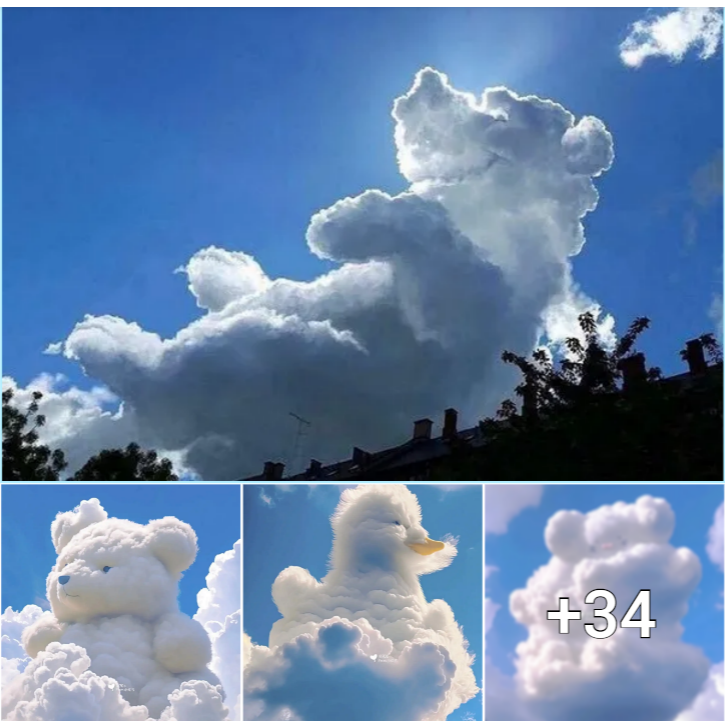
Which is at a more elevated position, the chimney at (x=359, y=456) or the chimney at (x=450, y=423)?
the chimney at (x=450, y=423)

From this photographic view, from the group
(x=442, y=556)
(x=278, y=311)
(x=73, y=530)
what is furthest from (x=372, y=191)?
(x=73, y=530)

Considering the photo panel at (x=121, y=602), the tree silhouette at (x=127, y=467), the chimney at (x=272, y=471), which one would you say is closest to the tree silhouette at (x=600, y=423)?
the chimney at (x=272, y=471)

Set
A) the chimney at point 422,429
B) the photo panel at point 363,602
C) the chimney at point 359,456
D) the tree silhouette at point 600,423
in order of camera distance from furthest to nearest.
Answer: the chimney at point 422,429
the chimney at point 359,456
the tree silhouette at point 600,423
the photo panel at point 363,602

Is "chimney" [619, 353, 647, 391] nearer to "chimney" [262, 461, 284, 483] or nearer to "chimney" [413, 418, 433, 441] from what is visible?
"chimney" [413, 418, 433, 441]

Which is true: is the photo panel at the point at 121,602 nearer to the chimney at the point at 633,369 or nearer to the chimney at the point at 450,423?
the chimney at the point at 450,423

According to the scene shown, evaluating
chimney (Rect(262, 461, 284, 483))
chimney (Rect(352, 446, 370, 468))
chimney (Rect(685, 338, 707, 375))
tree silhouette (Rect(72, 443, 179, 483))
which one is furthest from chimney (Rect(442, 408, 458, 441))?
tree silhouette (Rect(72, 443, 179, 483))

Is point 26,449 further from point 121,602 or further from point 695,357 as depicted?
point 695,357
